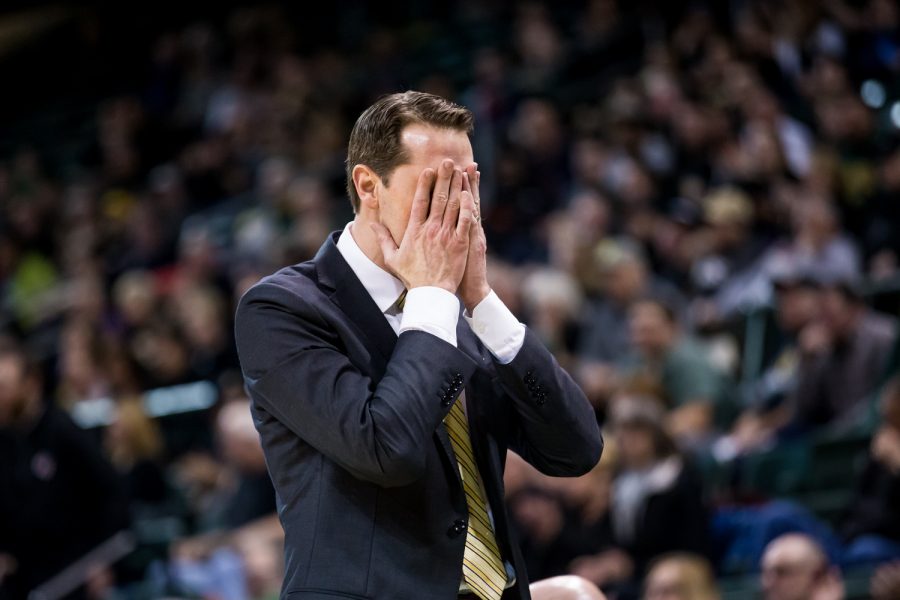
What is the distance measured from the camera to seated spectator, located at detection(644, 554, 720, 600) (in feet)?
16.6

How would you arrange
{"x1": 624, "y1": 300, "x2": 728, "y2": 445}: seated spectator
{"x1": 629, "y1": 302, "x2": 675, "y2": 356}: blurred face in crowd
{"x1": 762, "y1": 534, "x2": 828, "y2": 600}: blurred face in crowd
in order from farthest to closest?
1. {"x1": 629, "y1": 302, "x2": 675, "y2": 356}: blurred face in crowd
2. {"x1": 624, "y1": 300, "x2": 728, "y2": 445}: seated spectator
3. {"x1": 762, "y1": 534, "x2": 828, "y2": 600}: blurred face in crowd

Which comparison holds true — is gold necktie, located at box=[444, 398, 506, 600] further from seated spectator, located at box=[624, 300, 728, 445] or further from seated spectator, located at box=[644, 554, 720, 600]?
seated spectator, located at box=[624, 300, 728, 445]

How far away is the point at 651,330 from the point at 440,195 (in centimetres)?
471

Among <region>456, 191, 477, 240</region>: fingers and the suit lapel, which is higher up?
<region>456, 191, 477, 240</region>: fingers

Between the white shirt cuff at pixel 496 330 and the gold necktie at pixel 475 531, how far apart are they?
12 centimetres

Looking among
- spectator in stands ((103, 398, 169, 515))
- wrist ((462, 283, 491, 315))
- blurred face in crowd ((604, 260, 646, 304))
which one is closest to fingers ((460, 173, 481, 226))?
wrist ((462, 283, 491, 315))

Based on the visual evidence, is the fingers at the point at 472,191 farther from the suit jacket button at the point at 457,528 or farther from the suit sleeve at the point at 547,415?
Result: the suit jacket button at the point at 457,528

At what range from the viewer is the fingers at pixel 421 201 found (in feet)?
7.75

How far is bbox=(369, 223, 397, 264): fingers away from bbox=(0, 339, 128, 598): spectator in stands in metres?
3.22

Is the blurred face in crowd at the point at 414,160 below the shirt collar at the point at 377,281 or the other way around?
the other way around

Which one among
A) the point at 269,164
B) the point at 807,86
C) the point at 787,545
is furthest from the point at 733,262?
the point at 269,164

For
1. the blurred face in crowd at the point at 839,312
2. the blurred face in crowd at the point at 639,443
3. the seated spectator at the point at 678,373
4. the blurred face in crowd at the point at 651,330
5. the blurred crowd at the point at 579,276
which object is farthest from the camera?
the blurred face in crowd at the point at 651,330

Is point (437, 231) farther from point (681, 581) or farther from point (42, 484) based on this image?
point (42, 484)

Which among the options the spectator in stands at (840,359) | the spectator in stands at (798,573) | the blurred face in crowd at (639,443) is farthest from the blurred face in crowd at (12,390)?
the spectator in stands at (840,359)
